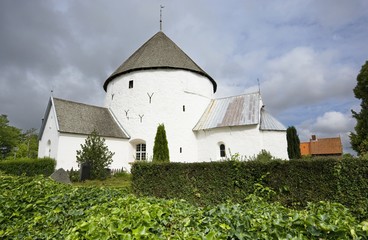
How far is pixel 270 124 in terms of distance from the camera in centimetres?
1728

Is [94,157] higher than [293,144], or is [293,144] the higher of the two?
[293,144]

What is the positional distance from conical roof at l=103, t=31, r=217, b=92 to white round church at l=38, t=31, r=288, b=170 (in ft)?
0.28

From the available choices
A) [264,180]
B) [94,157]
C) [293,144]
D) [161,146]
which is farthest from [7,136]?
[264,180]

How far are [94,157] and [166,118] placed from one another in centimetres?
635

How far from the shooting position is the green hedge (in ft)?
49.9

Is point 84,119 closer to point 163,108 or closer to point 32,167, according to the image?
point 32,167

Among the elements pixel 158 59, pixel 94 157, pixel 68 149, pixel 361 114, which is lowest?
pixel 94 157

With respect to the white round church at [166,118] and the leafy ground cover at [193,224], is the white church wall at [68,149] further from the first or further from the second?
the leafy ground cover at [193,224]

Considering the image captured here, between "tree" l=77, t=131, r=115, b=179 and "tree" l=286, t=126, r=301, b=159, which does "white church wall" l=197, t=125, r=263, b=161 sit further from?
"tree" l=77, t=131, r=115, b=179

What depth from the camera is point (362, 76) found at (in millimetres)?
18031

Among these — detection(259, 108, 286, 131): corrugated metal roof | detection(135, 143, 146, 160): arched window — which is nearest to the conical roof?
detection(135, 143, 146, 160): arched window

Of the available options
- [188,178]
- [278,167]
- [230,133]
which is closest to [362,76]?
[230,133]

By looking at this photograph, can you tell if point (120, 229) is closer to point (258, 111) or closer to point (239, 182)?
point (239, 182)

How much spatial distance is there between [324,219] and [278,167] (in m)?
4.96
